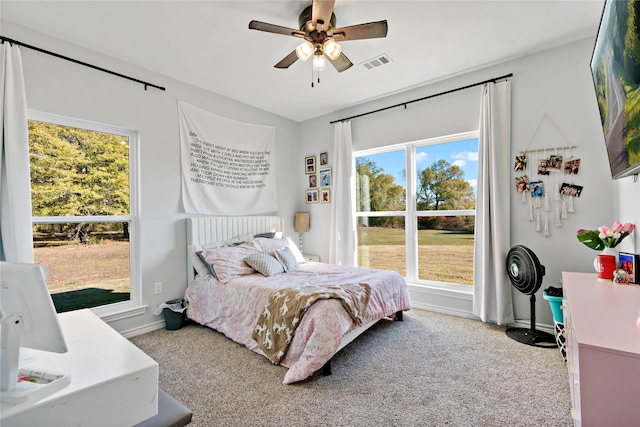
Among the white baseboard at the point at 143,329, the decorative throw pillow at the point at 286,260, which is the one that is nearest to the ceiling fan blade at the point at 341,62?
the decorative throw pillow at the point at 286,260

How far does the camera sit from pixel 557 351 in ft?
7.84

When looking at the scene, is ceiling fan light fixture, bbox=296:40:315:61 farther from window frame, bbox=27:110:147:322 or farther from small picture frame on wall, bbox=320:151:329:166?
small picture frame on wall, bbox=320:151:329:166

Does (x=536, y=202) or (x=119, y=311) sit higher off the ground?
(x=536, y=202)

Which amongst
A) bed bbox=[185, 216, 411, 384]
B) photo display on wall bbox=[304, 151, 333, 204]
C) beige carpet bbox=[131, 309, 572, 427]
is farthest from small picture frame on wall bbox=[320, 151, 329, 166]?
beige carpet bbox=[131, 309, 572, 427]

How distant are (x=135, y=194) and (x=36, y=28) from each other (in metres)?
1.51

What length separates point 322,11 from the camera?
1.86 m

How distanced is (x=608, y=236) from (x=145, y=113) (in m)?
4.16

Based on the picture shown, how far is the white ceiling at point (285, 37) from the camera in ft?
7.06

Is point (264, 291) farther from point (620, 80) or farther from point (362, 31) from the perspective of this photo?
point (620, 80)

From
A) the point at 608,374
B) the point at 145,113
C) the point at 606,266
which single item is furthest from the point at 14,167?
the point at 606,266

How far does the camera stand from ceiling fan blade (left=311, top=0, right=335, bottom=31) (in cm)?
179

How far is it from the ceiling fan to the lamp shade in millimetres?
2556

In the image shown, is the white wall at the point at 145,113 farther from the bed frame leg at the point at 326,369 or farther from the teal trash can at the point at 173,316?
the bed frame leg at the point at 326,369

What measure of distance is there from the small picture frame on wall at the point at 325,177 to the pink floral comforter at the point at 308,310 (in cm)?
141
